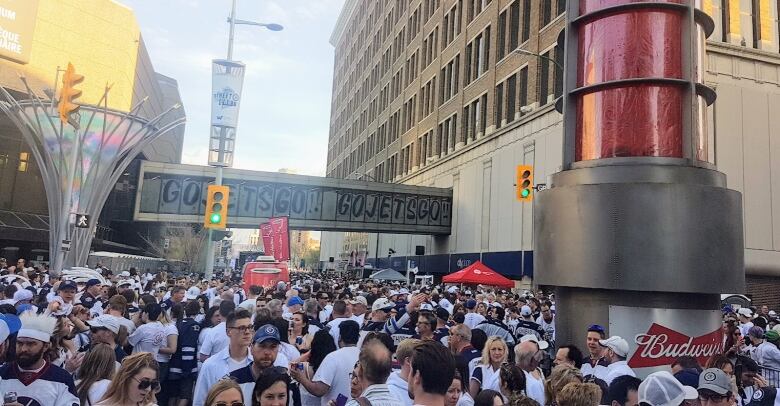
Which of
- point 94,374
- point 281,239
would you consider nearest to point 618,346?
point 94,374

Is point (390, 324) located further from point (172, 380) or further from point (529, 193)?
point (529, 193)

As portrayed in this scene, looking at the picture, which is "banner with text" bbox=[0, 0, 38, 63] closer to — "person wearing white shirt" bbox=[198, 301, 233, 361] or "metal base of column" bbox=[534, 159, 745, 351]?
"person wearing white shirt" bbox=[198, 301, 233, 361]

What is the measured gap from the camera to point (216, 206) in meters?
14.6

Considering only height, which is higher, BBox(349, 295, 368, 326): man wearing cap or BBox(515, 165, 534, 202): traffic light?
BBox(515, 165, 534, 202): traffic light

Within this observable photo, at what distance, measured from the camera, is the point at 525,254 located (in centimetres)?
2772

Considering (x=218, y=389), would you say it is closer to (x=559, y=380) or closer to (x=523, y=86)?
(x=559, y=380)


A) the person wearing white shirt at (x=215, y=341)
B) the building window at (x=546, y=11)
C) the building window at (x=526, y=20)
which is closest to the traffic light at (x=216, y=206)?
the person wearing white shirt at (x=215, y=341)

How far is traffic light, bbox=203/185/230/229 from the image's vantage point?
47.9 ft

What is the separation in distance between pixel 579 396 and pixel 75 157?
2286 cm

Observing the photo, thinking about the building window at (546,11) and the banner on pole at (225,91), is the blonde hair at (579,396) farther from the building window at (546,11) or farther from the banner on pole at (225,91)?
the building window at (546,11)

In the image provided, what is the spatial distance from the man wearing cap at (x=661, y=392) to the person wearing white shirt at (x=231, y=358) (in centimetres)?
337

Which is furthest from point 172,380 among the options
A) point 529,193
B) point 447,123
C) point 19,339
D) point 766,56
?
point 447,123

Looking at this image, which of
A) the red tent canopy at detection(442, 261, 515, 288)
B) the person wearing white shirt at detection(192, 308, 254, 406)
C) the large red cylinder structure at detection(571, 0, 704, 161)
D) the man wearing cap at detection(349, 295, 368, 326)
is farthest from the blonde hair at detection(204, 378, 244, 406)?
the red tent canopy at detection(442, 261, 515, 288)

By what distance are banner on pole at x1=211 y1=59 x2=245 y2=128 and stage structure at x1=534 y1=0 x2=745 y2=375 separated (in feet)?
31.3
